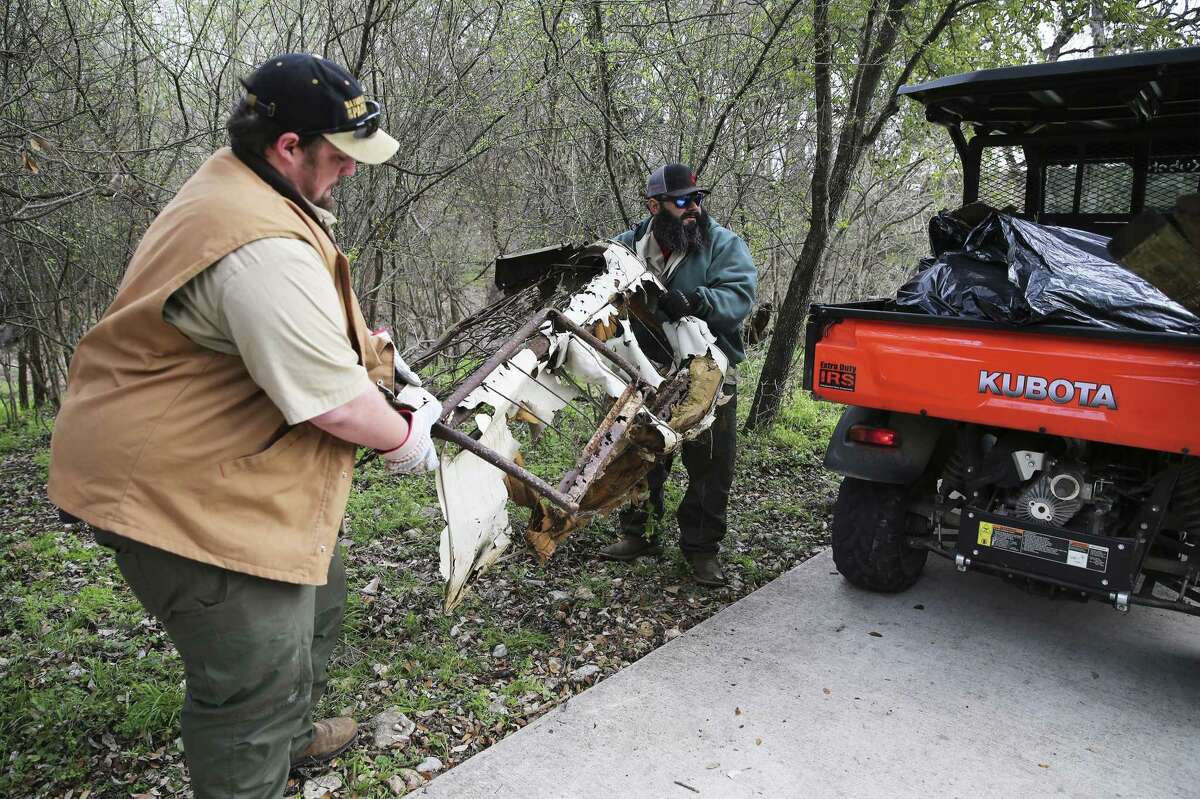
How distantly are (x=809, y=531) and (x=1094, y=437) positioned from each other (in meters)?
2.20

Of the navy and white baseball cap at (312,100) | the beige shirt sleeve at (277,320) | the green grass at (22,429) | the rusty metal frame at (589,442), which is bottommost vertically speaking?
the green grass at (22,429)

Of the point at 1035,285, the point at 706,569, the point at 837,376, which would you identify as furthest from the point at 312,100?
the point at 706,569

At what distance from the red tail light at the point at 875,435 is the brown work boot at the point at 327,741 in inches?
96.1

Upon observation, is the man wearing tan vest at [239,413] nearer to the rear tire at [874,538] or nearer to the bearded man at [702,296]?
the bearded man at [702,296]

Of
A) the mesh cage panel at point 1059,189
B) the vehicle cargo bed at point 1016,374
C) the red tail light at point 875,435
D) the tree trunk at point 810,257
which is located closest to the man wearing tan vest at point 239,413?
the vehicle cargo bed at point 1016,374

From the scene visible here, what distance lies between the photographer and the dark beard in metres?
4.10

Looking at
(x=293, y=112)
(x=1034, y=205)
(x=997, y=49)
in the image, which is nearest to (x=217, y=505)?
(x=293, y=112)

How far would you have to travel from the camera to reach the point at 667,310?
3863mm

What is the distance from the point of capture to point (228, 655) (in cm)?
197

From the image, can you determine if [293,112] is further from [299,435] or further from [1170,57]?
[1170,57]

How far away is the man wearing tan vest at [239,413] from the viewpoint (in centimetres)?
180

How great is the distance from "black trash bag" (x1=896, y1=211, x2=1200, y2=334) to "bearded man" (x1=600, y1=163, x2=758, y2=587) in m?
0.82

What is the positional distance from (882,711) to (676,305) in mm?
1879

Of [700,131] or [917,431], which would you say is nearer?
[917,431]
